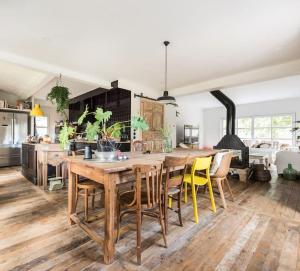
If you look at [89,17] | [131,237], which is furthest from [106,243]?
[89,17]

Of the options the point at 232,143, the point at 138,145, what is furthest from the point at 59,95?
the point at 232,143

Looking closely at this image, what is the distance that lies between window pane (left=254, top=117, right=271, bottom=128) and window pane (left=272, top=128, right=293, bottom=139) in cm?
34

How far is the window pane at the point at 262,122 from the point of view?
7.59 meters

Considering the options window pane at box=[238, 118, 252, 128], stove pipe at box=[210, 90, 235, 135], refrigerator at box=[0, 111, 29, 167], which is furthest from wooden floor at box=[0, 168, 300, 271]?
window pane at box=[238, 118, 252, 128]

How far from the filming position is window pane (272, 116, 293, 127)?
7071 mm

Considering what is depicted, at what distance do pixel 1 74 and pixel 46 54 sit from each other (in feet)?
8.61

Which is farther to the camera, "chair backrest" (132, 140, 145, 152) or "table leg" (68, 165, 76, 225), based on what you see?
"chair backrest" (132, 140, 145, 152)

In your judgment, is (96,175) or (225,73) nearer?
(96,175)

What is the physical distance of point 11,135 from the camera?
6.09 meters

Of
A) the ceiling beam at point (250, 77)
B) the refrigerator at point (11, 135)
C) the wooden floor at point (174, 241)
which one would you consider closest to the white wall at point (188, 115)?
the ceiling beam at point (250, 77)

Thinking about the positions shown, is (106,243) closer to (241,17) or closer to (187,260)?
(187,260)

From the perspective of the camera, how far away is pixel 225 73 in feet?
13.9

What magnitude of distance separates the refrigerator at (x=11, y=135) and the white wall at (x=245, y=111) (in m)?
7.96

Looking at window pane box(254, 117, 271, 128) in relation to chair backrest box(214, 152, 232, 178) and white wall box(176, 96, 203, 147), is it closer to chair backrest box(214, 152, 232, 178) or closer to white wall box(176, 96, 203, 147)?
white wall box(176, 96, 203, 147)
